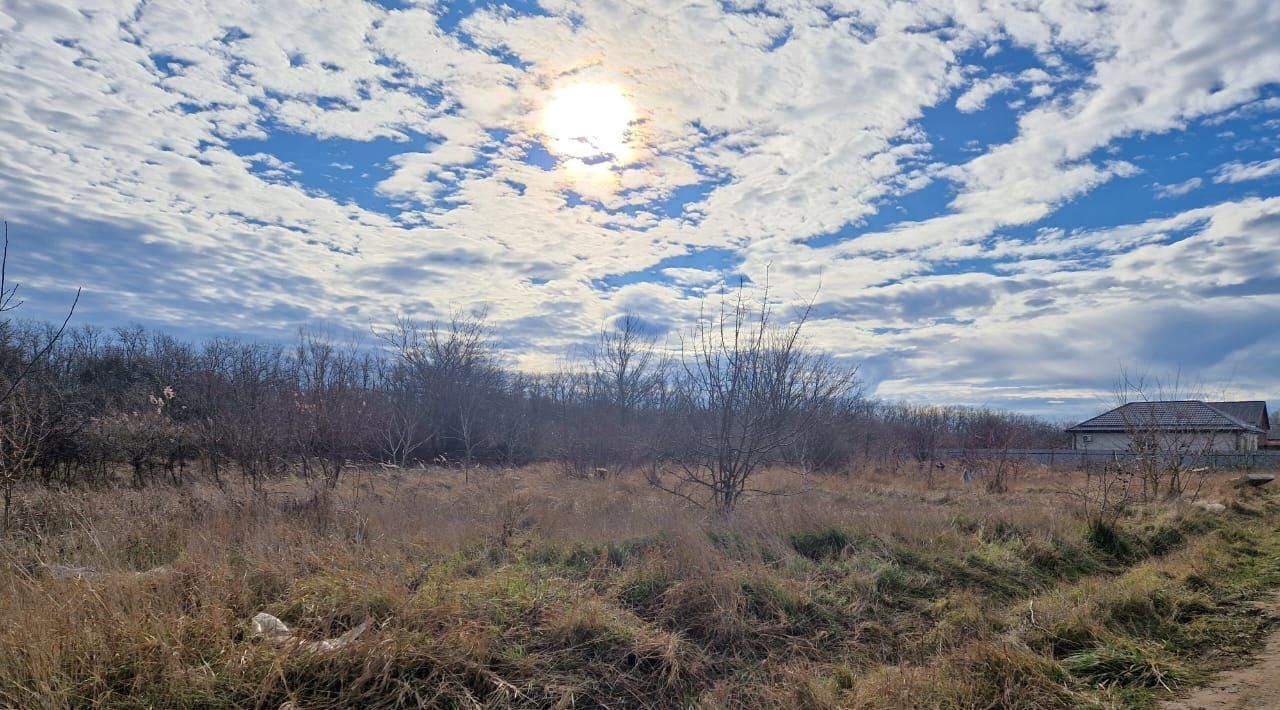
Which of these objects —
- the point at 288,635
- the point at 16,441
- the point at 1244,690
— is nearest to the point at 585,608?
the point at 288,635

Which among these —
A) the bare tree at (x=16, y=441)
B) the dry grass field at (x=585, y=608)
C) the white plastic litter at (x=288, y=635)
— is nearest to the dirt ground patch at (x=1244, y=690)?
the dry grass field at (x=585, y=608)

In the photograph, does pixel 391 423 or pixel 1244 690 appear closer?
pixel 1244 690

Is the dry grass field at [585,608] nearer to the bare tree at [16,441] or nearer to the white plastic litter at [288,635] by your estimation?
the white plastic litter at [288,635]

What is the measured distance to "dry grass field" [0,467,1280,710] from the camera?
473 cm

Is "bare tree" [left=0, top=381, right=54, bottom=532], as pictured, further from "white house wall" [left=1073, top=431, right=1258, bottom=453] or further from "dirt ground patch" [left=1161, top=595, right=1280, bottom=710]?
"white house wall" [left=1073, top=431, right=1258, bottom=453]

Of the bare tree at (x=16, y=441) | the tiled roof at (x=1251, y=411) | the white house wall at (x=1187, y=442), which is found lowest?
the bare tree at (x=16, y=441)

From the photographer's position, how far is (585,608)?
20.7ft

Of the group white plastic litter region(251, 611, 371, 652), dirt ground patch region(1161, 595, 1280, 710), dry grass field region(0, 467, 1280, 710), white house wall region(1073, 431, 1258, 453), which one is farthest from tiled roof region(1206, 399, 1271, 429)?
white plastic litter region(251, 611, 371, 652)

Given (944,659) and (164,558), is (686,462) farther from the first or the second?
(164,558)

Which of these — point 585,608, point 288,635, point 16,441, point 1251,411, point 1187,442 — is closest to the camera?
point 288,635

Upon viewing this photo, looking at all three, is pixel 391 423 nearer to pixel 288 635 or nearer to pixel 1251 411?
pixel 288 635

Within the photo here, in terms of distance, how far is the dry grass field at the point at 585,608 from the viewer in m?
4.73

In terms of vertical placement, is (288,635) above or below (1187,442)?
below

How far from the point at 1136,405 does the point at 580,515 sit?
18.1m
